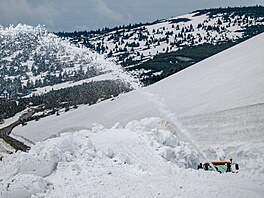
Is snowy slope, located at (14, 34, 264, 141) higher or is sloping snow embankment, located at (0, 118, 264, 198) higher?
snowy slope, located at (14, 34, 264, 141)

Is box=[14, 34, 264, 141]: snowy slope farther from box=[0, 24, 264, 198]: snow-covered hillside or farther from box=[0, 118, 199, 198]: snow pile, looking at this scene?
box=[0, 118, 199, 198]: snow pile

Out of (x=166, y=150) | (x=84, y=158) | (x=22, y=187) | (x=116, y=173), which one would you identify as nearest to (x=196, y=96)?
(x=166, y=150)

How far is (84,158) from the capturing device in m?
18.5

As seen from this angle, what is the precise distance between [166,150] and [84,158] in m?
4.70

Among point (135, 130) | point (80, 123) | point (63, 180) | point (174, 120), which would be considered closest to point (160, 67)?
point (80, 123)

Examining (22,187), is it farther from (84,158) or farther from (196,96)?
(196,96)

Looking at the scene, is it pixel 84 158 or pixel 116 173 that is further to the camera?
pixel 84 158

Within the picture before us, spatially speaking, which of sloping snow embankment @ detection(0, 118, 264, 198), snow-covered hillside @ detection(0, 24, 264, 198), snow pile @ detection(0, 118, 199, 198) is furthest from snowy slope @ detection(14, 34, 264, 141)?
sloping snow embankment @ detection(0, 118, 264, 198)

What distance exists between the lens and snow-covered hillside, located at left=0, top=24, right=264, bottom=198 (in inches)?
581

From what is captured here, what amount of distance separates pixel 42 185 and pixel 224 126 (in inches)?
736

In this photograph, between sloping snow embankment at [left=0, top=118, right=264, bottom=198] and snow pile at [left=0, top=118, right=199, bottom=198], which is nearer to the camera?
sloping snow embankment at [left=0, top=118, right=264, bottom=198]

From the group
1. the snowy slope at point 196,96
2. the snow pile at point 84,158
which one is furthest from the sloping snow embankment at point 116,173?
the snowy slope at point 196,96

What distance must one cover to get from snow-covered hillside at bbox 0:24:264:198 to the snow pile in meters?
0.04

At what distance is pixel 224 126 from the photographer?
3053cm
